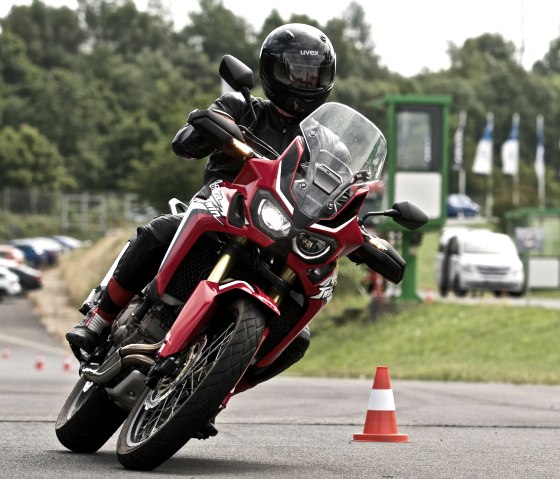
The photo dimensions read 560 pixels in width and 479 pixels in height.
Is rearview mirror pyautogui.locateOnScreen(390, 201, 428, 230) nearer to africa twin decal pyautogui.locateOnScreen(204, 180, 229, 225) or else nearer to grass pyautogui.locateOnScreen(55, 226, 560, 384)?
africa twin decal pyautogui.locateOnScreen(204, 180, 229, 225)

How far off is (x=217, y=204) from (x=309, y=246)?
0.48 m

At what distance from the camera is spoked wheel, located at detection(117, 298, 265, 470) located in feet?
21.6

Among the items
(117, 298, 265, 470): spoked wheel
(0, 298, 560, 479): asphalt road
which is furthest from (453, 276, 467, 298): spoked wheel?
(117, 298, 265, 470): spoked wheel

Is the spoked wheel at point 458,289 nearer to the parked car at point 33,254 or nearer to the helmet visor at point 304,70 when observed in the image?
the helmet visor at point 304,70

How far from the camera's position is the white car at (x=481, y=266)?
39.7 m

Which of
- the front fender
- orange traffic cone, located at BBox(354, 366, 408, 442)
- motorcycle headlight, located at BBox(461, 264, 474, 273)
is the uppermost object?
motorcycle headlight, located at BBox(461, 264, 474, 273)

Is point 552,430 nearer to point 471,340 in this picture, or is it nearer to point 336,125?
point 336,125

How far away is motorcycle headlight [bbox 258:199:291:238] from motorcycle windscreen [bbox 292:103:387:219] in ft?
0.32

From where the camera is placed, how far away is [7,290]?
187ft

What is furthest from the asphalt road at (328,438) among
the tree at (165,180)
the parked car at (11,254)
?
the parked car at (11,254)

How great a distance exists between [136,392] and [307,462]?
0.94m

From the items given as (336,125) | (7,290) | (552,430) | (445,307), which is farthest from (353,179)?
(7,290)

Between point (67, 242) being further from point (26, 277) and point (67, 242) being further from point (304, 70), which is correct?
point (304, 70)

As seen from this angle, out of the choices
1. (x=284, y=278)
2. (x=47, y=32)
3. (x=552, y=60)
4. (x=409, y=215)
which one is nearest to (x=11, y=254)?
(x=409, y=215)
